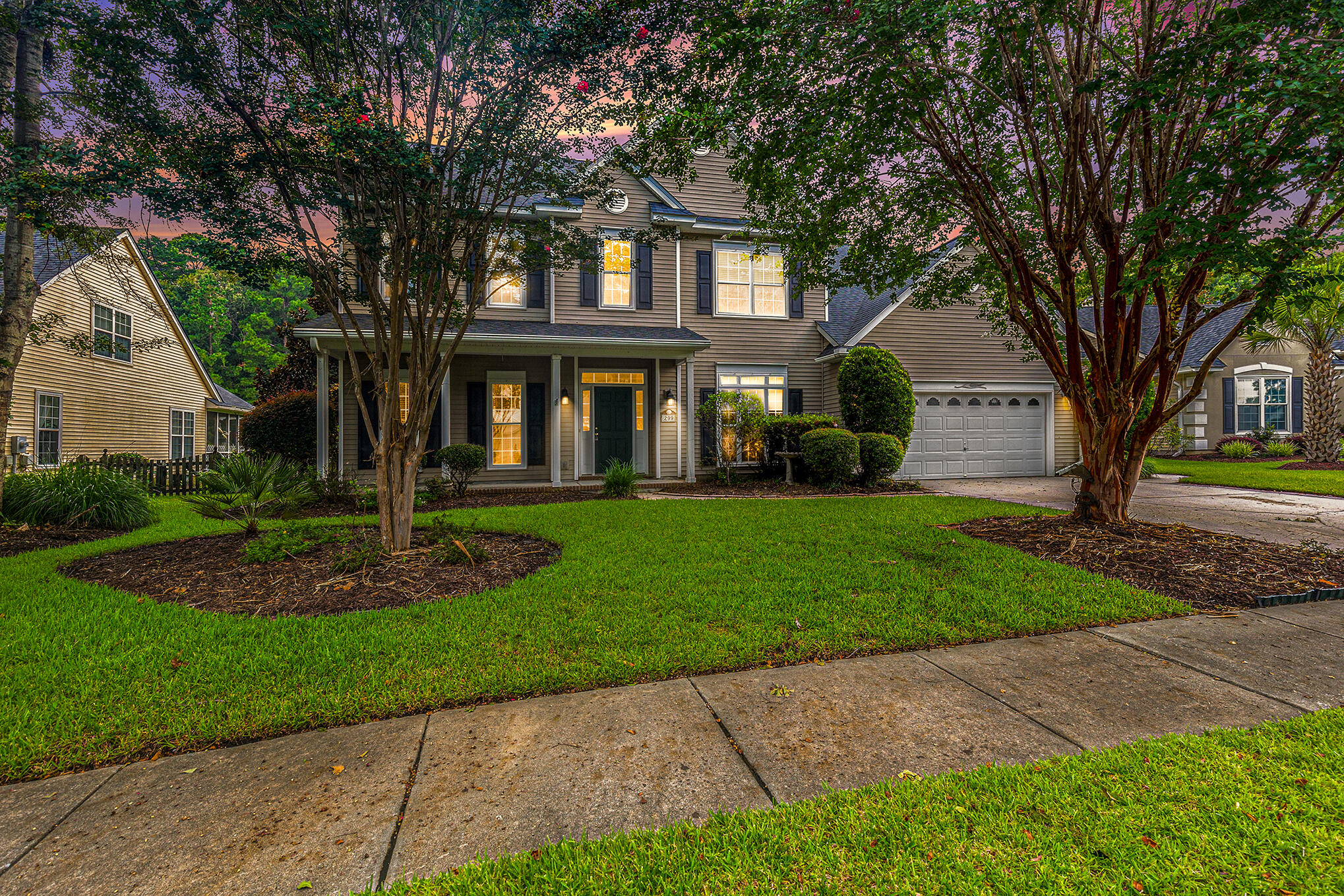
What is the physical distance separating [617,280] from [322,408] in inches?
254

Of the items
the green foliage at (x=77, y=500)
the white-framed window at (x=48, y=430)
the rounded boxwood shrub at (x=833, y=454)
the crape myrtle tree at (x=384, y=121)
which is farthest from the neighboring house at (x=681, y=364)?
the white-framed window at (x=48, y=430)

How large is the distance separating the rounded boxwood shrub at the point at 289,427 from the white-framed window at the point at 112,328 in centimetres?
422

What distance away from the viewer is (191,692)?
2.71 m

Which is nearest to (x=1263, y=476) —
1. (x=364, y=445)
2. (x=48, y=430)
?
(x=364, y=445)

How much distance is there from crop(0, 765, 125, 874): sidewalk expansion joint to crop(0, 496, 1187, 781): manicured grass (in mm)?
149

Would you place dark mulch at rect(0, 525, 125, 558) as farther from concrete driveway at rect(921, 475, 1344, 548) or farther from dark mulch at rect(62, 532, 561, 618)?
concrete driveway at rect(921, 475, 1344, 548)

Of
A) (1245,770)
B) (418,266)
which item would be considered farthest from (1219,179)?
(418,266)

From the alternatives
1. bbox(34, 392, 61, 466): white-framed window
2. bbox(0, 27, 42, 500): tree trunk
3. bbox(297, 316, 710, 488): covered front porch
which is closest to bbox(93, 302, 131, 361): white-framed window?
bbox(34, 392, 61, 466): white-framed window

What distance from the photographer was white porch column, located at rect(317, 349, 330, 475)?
32.4 feet

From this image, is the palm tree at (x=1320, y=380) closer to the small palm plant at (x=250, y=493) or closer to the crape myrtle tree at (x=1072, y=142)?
the crape myrtle tree at (x=1072, y=142)

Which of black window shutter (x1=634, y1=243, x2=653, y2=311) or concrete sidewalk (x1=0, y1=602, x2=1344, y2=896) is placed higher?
black window shutter (x1=634, y1=243, x2=653, y2=311)

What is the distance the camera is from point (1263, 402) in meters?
17.9

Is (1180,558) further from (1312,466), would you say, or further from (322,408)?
(1312,466)

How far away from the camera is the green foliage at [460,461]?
9.84m
